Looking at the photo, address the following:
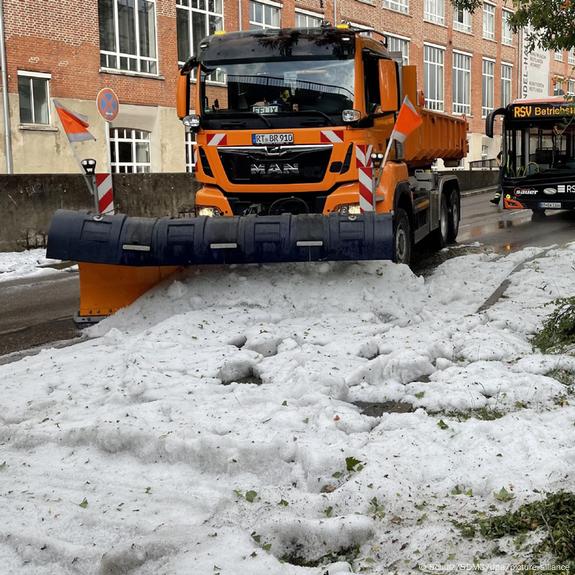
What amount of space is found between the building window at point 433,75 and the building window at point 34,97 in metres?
24.7

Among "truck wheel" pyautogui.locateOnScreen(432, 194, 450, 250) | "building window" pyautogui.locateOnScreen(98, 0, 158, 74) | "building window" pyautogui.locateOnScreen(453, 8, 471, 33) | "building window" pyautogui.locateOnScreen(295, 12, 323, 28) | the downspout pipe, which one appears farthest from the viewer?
"building window" pyautogui.locateOnScreen(453, 8, 471, 33)

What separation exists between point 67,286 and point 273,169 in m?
3.65

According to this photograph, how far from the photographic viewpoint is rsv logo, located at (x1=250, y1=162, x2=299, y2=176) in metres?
9.04

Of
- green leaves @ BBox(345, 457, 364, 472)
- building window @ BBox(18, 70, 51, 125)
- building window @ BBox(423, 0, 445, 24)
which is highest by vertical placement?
building window @ BBox(423, 0, 445, 24)

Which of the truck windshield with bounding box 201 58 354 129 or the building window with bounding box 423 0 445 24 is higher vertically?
the building window with bounding box 423 0 445 24

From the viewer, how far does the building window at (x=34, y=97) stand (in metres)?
22.9

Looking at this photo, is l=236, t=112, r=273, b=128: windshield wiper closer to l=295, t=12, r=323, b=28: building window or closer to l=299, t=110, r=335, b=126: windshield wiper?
l=299, t=110, r=335, b=126: windshield wiper

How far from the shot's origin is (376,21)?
38.0 metres

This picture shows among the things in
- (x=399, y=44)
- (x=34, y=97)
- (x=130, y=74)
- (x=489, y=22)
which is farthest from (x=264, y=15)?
(x=489, y=22)

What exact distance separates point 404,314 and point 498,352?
5.45 feet

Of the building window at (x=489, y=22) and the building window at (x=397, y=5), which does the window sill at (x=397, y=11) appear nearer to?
the building window at (x=397, y=5)

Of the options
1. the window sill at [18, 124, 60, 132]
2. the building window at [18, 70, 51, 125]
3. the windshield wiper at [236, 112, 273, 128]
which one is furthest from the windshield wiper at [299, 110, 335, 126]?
the building window at [18, 70, 51, 125]

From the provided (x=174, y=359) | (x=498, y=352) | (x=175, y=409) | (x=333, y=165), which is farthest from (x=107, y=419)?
(x=333, y=165)

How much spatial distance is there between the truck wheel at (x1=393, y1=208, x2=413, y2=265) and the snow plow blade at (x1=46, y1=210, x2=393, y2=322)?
Answer: 1.60 metres
